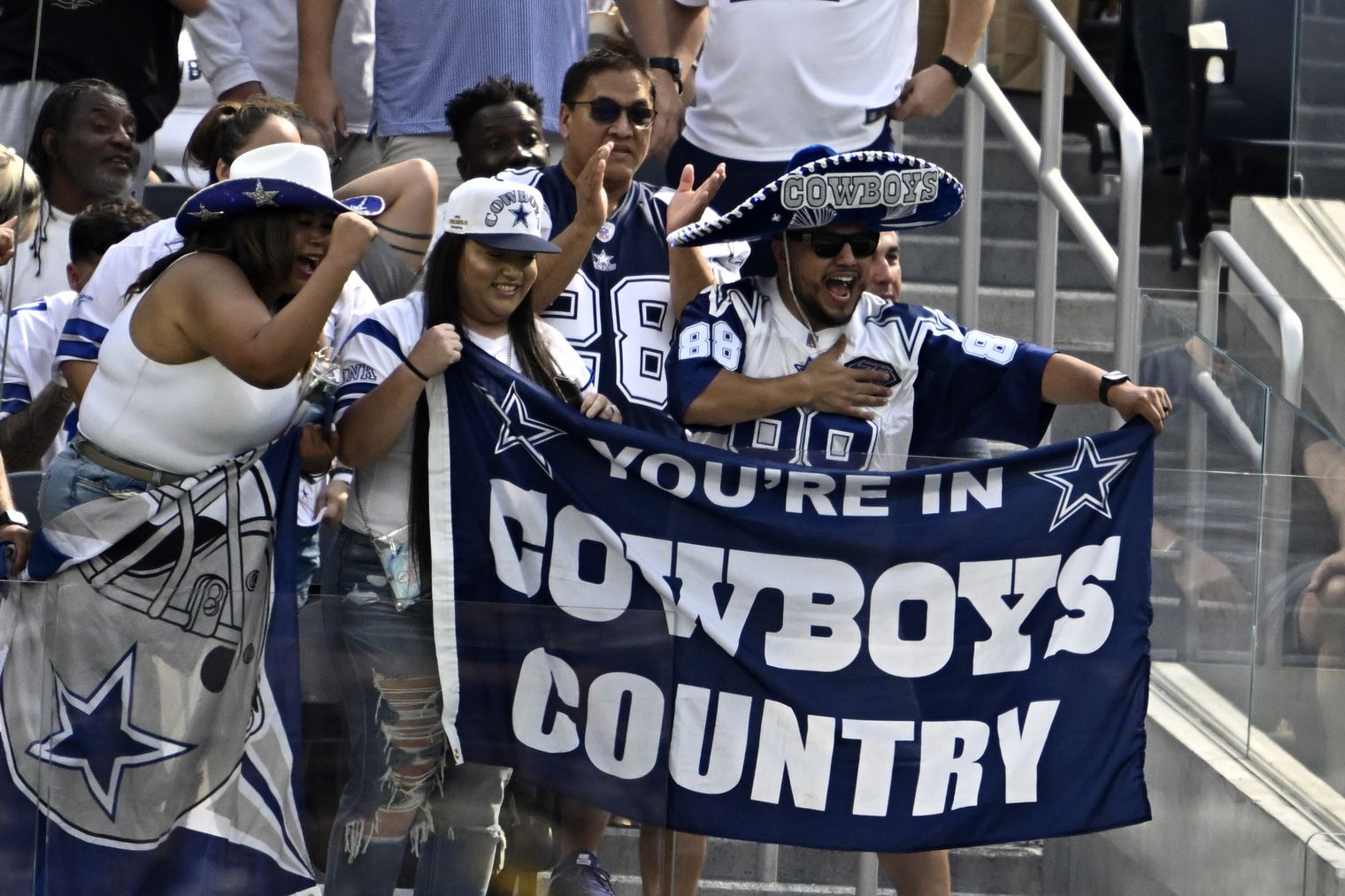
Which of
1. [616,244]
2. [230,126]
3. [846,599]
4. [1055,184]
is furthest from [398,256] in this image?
[1055,184]

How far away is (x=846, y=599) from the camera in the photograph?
16.7 ft

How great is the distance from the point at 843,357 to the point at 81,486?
1833 millimetres

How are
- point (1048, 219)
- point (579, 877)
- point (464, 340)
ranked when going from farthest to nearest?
point (1048, 219) < point (464, 340) < point (579, 877)

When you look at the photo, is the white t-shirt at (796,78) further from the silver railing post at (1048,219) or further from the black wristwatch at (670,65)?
the silver railing post at (1048,219)

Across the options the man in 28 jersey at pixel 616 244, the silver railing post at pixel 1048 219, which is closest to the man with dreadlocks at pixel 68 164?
the man in 28 jersey at pixel 616 244

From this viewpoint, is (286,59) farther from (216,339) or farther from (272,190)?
(216,339)

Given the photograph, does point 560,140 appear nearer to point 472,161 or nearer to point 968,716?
point 472,161

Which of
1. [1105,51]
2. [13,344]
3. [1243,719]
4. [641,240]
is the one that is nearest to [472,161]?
[641,240]

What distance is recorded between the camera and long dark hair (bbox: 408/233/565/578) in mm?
4973

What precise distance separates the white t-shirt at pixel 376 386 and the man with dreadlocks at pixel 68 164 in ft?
5.56

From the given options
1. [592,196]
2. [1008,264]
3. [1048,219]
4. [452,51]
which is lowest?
[1008,264]

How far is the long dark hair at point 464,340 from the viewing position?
16.3 ft

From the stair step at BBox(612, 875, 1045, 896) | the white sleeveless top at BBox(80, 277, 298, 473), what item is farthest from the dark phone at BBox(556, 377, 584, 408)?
the stair step at BBox(612, 875, 1045, 896)

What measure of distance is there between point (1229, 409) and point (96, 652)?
2860 millimetres
